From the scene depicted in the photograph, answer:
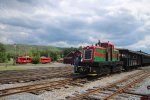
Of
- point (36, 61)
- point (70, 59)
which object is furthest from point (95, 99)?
point (70, 59)

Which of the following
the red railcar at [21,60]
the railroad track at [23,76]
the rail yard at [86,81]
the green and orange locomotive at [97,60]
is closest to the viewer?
the rail yard at [86,81]

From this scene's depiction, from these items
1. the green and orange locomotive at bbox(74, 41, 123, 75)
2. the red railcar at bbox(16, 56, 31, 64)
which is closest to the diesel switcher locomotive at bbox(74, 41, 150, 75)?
the green and orange locomotive at bbox(74, 41, 123, 75)

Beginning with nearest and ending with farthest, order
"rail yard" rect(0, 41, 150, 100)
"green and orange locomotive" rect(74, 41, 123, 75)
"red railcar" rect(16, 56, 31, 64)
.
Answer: "rail yard" rect(0, 41, 150, 100), "green and orange locomotive" rect(74, 41, 123, 75), "red railcar" rect(16, 56, 31, 64)

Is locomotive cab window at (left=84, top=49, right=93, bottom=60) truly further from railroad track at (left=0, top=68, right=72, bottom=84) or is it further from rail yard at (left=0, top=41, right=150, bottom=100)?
railroad track at (left=0, top=68, right=72, bottom=84)

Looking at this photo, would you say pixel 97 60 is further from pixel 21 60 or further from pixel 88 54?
pixel 21 60

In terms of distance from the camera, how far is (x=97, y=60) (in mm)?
20875

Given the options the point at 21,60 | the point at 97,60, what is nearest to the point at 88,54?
the point at 97,60

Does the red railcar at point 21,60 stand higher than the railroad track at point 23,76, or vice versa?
the red railcar at point 21,60

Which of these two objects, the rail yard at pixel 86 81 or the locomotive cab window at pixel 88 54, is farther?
the locomotive cab window at pixel 88 54

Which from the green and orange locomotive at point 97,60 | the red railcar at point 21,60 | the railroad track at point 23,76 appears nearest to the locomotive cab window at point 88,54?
the green and orange locomotive at point 97,60

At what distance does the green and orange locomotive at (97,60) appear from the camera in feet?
65.3

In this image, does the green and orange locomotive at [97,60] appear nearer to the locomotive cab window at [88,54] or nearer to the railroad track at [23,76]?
the locomotive cab window at [88,54]

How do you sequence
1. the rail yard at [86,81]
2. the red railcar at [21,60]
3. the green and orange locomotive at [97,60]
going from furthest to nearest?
the red railcar at [21,60] → the green and orange locomotive at [97,60] → the rail yard at [86,81]

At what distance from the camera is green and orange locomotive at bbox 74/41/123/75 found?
1989 cm
